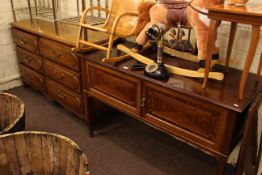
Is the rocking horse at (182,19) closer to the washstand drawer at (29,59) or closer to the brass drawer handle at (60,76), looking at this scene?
the brass drawer handle at (60,76)

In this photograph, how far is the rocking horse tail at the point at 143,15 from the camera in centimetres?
175

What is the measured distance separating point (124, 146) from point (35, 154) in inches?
35.9

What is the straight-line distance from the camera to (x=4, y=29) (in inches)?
112

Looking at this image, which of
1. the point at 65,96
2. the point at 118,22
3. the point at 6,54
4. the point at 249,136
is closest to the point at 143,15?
the point at 118,22

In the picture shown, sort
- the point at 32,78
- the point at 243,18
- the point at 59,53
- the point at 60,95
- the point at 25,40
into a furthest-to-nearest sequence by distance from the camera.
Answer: the point at 32,78
the point at 25,40
the point at 60,95
the point at 59,53
the point at 243,18

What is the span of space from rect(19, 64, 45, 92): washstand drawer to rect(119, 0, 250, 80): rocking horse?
126 centimetres

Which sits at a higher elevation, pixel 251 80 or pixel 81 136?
pixel 251 80

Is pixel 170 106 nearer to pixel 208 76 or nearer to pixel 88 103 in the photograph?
pixel 208 76

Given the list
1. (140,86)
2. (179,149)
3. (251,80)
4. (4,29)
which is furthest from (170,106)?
(4,29)

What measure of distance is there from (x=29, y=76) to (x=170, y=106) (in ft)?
6.37

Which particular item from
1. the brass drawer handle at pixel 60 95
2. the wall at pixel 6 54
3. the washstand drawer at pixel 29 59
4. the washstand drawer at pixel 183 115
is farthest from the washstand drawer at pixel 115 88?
the wall at pixel 6 54

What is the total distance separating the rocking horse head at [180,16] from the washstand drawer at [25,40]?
124 centimetres

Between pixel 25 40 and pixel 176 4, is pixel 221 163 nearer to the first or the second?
pixel 176 4

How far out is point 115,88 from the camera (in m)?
1.79
